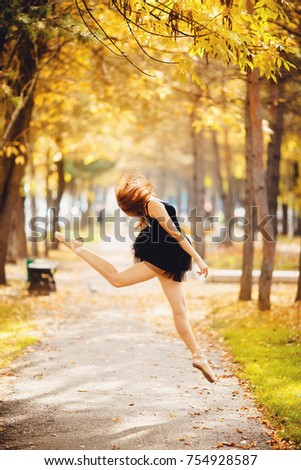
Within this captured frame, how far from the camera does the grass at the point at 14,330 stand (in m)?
9.49

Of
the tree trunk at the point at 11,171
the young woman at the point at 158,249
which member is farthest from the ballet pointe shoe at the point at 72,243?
the tree trunk at the point at 11,171

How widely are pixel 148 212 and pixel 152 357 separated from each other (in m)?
3.66

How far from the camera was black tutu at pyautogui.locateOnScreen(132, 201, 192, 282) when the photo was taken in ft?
21.8

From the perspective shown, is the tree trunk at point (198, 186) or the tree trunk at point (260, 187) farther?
the tree trunk at point (198, 186)

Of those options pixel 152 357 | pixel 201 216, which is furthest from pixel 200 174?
pixel 152 357

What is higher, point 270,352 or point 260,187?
point 260,187

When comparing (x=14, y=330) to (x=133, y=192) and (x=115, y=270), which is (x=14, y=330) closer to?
(x=115, y=270)

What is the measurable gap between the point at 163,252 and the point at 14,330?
5484 mm

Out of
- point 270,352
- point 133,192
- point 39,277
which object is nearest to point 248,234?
point 39,277

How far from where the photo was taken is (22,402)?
270 inches

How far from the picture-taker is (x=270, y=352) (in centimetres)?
960

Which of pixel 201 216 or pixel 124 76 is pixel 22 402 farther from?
pixel 201 216

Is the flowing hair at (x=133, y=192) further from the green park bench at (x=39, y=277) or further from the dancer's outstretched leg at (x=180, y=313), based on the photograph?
the green park bench at (x=39, y=277)

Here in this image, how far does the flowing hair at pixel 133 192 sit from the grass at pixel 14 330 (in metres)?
3.17
